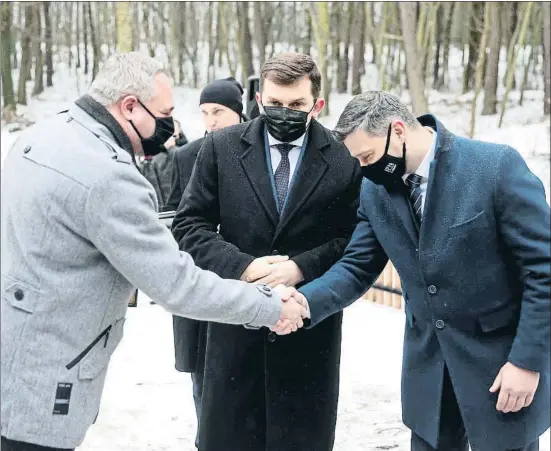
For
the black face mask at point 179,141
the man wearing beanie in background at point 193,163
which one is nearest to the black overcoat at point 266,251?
the man wearing beanie in background at point 193,163

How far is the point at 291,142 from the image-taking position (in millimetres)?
3387

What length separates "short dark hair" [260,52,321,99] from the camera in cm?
326

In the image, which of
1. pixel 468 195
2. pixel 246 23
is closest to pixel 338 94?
pixel 246 23

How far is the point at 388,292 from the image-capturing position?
27.2ft

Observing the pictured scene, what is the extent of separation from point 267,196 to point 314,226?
0.76ft

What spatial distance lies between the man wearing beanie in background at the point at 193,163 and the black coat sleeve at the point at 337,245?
46.9 inches

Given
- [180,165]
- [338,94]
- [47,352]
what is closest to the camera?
[47,352]

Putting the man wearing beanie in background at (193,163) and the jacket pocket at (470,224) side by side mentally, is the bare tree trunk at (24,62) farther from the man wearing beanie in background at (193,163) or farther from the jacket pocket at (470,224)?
the jacket pocket at (470,224)

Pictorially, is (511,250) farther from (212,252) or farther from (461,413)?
(212,252)

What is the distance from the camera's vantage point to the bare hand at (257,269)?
10.5 ft

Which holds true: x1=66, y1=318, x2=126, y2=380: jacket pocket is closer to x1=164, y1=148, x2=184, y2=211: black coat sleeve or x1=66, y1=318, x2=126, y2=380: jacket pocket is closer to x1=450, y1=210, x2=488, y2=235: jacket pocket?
x1=450, y1=210, x2=488, y2=235: jacket pocket

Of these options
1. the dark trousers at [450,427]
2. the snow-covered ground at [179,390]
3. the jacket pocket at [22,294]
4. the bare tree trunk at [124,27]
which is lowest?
the snow-covered ground at [179,390]

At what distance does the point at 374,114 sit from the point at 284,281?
0.78 meters

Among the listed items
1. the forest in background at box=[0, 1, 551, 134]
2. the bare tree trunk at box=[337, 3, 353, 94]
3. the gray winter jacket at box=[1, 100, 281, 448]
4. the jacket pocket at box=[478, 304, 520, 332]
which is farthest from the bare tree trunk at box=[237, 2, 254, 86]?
the gray winter jacket at box=[1, 100, 281, 448]
